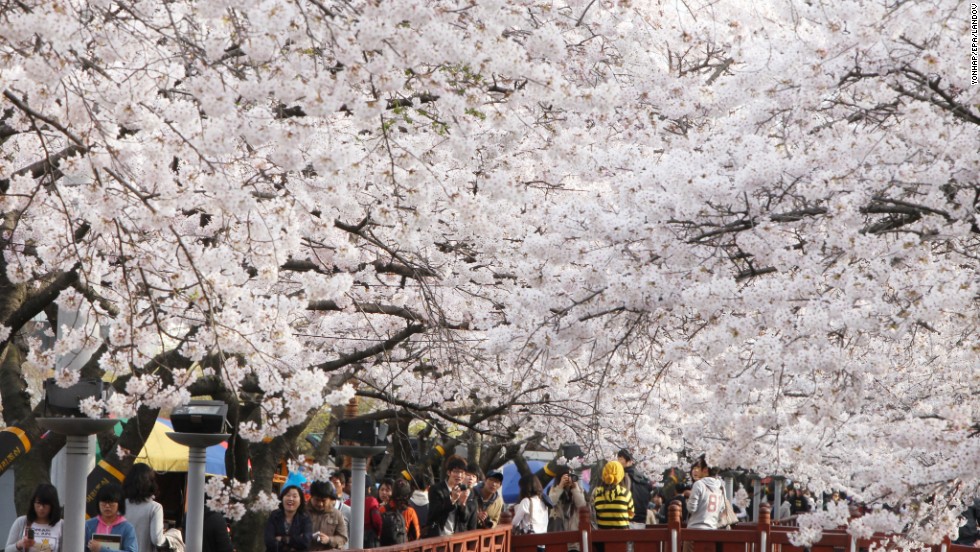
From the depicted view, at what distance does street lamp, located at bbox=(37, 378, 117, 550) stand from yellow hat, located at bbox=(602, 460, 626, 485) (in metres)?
7.32

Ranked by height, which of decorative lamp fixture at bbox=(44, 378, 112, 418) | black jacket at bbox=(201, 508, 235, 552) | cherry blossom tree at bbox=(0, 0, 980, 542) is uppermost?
cherry blossom tree at bbox=(0, 0, 980, 542)

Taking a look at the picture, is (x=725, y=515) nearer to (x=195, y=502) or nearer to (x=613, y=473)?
(x=613, y=473)

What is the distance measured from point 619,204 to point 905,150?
187 cm

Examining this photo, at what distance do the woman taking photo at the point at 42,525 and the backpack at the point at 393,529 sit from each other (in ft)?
13.4

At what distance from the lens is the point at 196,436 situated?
923 cm

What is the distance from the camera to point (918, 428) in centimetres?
761

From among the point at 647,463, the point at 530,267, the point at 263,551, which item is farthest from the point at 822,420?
the point at 647,463

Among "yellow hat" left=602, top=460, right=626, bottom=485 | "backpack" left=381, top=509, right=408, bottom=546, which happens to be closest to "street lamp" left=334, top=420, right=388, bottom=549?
"backpack" left=381, top=509, right=408, bottom=546

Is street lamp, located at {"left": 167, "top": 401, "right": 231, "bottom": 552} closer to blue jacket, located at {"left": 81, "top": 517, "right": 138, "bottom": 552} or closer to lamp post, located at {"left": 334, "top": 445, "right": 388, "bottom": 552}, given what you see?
blue jacket, located at {"left": 81, "top": 517, "right": 138, "bottom": 552}

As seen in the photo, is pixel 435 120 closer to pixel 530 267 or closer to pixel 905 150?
pixel 530 267

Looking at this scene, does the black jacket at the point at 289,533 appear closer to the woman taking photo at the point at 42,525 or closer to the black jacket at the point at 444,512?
the woman taking photo at the point at 42,525

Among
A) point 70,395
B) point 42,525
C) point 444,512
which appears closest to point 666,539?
point 444,512

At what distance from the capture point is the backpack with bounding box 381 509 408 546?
485 inches

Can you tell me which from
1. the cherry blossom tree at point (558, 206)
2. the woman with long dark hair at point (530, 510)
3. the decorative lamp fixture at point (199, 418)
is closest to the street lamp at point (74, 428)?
the cherry blossom tree at point (558, 206)
